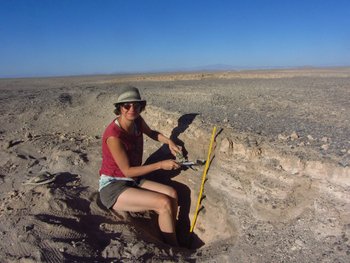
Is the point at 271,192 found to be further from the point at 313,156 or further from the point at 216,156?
the point at 216,156

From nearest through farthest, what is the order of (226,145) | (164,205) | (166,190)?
(164,205), (166,190), (226,145)

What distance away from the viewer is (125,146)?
3916 mm

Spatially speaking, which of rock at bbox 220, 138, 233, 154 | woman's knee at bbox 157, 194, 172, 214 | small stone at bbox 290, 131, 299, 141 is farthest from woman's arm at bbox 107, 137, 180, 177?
small stone at bbox 290, 131, 299, 141

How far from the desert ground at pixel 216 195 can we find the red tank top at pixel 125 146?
56 centimetres

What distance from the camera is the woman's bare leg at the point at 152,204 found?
3.91 m

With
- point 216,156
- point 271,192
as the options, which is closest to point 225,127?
point 216,156

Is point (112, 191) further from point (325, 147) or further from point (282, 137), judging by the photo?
point (325, 147)

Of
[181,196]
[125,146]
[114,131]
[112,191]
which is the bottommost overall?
[181,196]

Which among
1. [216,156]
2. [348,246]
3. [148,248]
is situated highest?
[216,156]

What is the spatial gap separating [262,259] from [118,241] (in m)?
1.44

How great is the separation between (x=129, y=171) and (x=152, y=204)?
0.48 metres

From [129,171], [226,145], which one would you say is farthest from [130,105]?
[226,145]

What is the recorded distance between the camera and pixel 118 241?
11.7 ft

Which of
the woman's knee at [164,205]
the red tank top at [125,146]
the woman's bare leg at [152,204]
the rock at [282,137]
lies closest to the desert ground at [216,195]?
the rock at [282,137]
